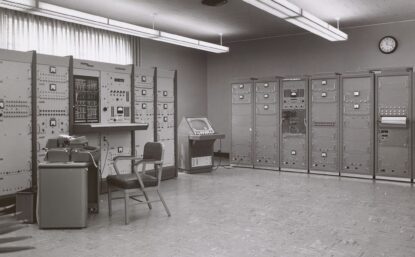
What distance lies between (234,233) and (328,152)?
3.97 m

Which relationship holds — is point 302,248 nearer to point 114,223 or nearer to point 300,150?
point 114,223

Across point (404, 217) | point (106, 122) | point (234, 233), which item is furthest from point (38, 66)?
point (404, 217)

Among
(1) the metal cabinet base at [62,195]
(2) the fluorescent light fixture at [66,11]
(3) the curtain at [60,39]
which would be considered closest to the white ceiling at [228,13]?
(3) the curtain at [60,39]

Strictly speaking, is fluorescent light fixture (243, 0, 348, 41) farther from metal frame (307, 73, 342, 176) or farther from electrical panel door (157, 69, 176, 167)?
electrical panel door (157, 69, 176, 167)

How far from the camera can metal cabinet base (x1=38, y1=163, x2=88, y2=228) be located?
3.83 m

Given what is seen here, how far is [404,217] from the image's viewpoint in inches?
169

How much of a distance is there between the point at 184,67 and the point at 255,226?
21.0 ft

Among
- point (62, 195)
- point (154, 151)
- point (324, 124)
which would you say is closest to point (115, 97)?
point (154, 151)

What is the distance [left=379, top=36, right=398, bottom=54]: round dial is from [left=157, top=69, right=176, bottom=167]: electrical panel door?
4.23 m

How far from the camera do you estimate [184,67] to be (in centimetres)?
977

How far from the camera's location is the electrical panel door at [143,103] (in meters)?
6.20

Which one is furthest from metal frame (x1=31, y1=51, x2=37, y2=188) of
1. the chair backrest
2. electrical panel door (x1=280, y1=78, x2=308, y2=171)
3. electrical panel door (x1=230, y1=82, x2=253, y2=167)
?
electrical panel door (x1=280, y1=78, x2=308, y2=171)

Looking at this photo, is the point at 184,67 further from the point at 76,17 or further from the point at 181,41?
the point at 76,17

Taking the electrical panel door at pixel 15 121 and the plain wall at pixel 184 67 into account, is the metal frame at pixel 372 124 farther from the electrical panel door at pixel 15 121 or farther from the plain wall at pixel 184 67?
the electrical panel door at pixel 15 121
